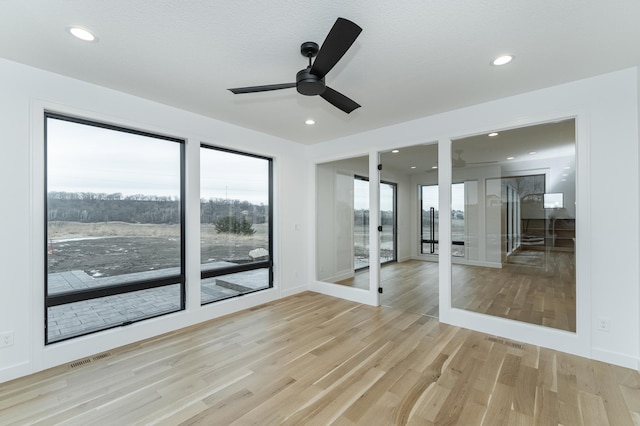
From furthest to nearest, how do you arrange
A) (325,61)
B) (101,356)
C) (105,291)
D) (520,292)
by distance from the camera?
(520,292) → (105,291) → (101,356) → (325,61)

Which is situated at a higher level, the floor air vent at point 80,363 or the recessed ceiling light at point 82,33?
the recessed ceiling light at point 82,33

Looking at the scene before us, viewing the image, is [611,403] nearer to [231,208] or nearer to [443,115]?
[443,115]

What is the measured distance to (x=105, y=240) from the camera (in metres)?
3.12

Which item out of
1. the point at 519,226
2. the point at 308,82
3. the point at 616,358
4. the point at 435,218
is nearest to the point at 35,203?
the point at 308,82

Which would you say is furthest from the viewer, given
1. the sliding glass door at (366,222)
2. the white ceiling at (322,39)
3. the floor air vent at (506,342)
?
the sliding glass door at (366,222)

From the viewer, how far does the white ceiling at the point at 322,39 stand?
6.08 ft

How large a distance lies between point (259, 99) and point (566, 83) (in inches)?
128

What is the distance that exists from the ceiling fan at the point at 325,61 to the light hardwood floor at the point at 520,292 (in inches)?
111

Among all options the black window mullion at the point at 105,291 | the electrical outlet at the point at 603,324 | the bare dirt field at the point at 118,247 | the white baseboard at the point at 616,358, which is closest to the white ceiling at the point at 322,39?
the bare dirt field at the point at 118,247

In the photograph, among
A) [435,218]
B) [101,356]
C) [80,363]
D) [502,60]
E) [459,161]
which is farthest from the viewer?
[435,218]

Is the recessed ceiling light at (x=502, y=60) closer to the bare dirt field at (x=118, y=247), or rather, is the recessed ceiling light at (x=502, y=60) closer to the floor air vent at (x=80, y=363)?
the bare dirt field at (x=118, y=247)

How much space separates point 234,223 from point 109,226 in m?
1.56

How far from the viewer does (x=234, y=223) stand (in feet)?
14.1

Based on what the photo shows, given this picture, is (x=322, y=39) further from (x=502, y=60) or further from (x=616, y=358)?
(x=616, y=358)
